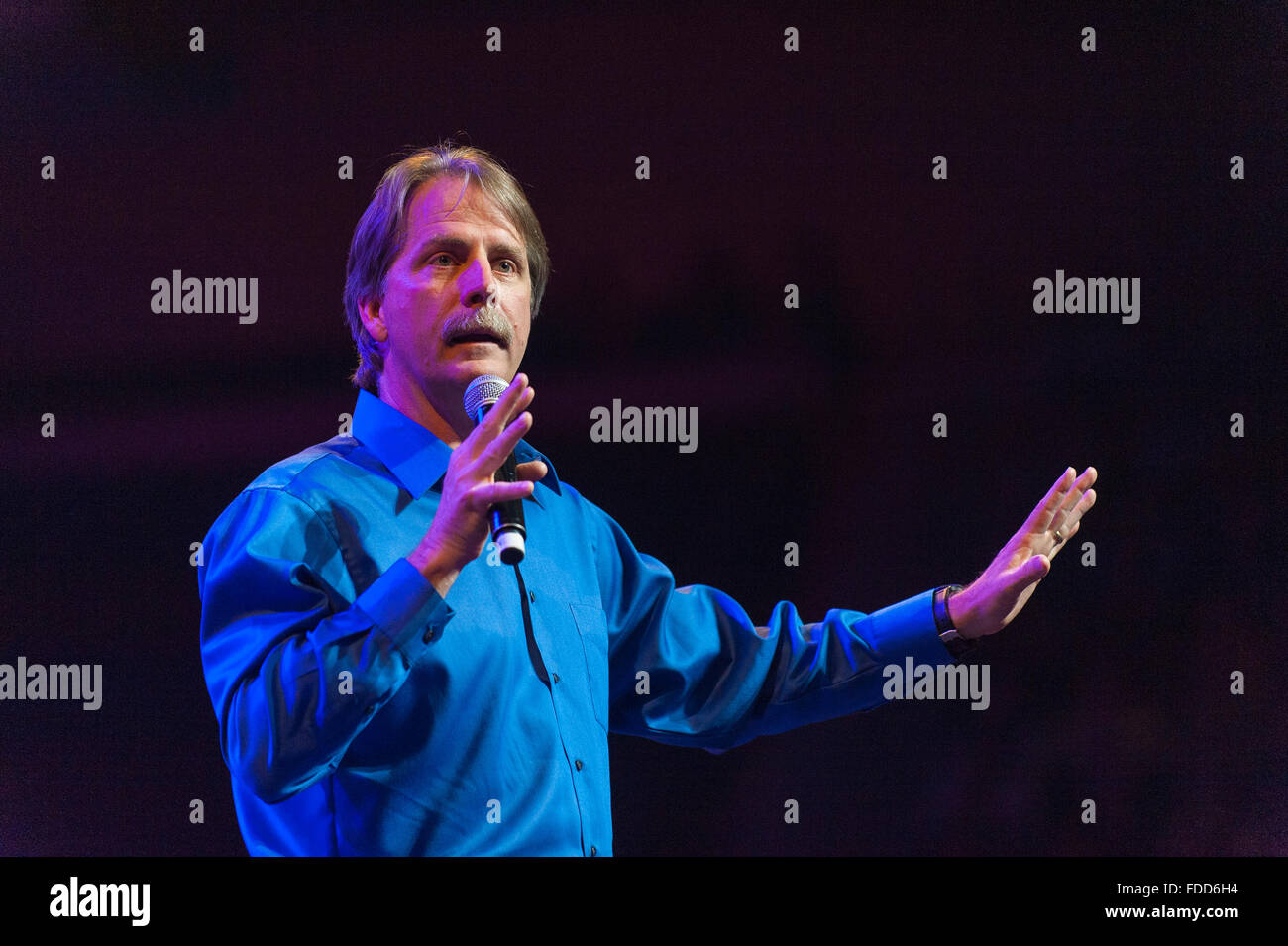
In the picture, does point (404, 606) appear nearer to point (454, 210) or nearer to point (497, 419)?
point (497, 419)

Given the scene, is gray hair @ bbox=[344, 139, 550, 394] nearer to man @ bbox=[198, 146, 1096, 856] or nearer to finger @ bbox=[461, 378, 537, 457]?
man @ bbox=[198, 146, 1096, 856]

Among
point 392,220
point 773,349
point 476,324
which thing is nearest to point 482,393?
point 476,324

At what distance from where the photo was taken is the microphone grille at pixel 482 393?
6.39 feet

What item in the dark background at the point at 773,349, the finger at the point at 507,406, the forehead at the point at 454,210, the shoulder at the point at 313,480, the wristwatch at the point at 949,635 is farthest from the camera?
the dark background at the point at 773,349

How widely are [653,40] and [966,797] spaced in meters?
1.70

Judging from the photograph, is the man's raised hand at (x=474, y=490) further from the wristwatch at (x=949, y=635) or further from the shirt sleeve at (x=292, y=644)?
the wristwatch at (x=949, y=635)

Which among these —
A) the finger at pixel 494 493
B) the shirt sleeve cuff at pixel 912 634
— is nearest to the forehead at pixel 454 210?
the finger at pixel 494 493

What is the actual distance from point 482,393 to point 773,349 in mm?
993

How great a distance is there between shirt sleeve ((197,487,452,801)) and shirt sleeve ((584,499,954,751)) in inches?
23.2

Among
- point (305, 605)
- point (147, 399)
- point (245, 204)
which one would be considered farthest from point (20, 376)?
point (305, 605)

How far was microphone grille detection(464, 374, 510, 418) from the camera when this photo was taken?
1946mm

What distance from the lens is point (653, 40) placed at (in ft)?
9.37

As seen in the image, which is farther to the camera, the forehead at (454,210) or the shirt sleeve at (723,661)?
the shirt sleeve at (723,661)

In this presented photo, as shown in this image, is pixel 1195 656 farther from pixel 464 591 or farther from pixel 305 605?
pixel 305 605
